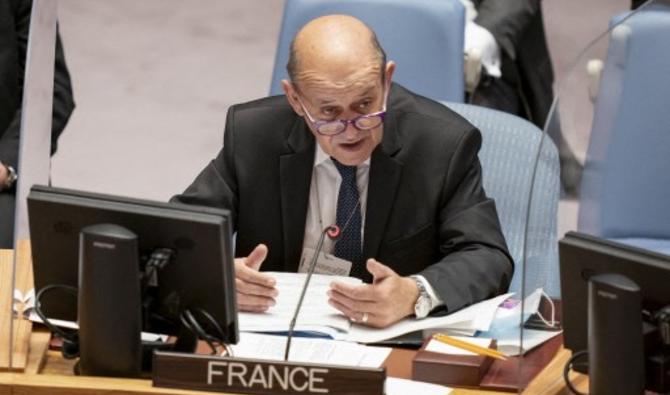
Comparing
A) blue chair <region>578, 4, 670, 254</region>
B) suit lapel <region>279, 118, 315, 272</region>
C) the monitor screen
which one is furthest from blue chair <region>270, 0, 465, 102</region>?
the monitor screen

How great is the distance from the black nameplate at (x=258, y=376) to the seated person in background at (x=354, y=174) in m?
0.68

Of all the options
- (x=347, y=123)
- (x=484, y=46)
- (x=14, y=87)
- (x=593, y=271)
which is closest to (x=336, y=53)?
(x=347, y=123)

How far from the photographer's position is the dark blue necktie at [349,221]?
356cm

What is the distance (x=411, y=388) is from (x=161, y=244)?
0.50 metres

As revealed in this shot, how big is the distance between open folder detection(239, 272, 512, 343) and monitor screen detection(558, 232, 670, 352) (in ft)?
1.32

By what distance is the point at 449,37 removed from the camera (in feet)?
13.9

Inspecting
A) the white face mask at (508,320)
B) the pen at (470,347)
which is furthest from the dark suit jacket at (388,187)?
the pen at (470,347)

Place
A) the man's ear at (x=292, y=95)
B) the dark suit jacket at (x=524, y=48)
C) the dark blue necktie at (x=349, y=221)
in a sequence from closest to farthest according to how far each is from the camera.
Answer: the man's ear at (x=292, y=95) → the dark blue necktie at (x=349, y=221) → the dark suit jacket at (x=524, y=48)

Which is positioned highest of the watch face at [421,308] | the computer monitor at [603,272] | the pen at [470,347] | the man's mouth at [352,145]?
the man's mouth at [352,145]

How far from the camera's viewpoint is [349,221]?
3574mm

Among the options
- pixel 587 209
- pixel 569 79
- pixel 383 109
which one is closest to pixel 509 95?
pixel 587 209

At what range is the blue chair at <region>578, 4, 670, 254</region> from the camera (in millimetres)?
3729

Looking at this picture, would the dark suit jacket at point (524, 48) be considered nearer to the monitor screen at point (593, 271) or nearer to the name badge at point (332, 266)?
the name badge at point (332, 266)

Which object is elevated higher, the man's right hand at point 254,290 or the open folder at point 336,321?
the man's right hand at point 254,290
